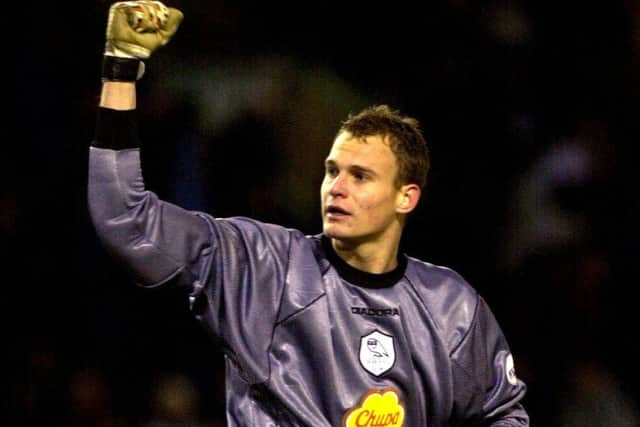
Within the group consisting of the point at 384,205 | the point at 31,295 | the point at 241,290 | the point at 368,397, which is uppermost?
the point at 384,205

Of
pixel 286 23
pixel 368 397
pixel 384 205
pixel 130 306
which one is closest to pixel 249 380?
pixel 368 397

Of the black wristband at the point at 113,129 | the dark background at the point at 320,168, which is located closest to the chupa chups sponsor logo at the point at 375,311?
the black wristband at the point at 113,129

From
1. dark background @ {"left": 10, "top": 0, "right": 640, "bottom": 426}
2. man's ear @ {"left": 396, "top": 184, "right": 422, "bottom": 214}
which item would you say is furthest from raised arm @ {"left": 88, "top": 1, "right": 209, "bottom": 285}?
dark background @ {"left": 10, "top": 0, "right": 640, "bottom": 426}

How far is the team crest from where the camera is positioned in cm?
306

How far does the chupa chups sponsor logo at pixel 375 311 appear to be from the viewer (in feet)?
10.2

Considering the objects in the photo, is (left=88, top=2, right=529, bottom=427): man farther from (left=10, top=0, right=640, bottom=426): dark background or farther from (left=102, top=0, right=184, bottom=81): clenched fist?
(left=10, top=0, right=640, bottom=426): dark background

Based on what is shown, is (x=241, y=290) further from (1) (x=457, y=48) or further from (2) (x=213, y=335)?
(1) (x=457, y=48)

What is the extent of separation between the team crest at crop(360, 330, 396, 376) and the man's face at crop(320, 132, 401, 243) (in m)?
0.29

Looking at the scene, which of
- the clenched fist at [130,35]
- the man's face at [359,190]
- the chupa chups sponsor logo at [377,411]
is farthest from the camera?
the man's face at [359,190]

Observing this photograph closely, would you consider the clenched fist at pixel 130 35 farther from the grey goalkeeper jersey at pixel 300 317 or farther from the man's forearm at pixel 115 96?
the grey goalkeeper jersey at pixel 300 317

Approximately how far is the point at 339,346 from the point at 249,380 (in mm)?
271

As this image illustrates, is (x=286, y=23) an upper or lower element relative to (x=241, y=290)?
upper

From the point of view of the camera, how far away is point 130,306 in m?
5.09

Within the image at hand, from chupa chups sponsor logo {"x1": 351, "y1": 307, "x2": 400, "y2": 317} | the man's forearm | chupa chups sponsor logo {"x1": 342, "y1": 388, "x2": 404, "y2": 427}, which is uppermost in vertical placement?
the man's forearm
